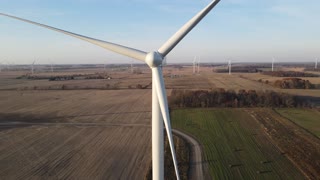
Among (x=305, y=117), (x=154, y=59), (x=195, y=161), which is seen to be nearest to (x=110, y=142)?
(x=195, y=161)

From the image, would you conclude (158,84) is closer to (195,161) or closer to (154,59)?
(154,59)

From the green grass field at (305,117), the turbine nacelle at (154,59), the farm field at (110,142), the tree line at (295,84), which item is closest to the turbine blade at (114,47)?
the turbine nacelle at (154,59)

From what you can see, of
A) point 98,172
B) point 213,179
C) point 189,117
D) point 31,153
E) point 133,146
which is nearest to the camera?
point 213,179

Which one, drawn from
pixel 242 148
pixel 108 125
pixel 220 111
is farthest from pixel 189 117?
pixel 242 148

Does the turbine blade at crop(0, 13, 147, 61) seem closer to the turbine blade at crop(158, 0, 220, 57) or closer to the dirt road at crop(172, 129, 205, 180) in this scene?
the turbine blade at crop(158, 0, 220, 57)

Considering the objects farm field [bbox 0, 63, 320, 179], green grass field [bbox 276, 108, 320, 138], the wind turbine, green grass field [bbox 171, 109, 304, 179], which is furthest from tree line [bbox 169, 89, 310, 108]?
the wind turbine

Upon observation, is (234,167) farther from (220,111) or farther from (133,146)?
(220,111)
